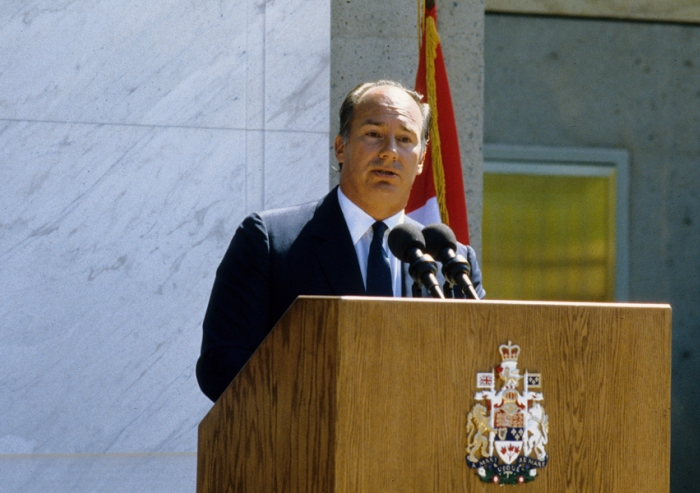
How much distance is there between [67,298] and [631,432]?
286 centimetres

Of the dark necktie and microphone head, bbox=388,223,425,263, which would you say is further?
the dark necktie

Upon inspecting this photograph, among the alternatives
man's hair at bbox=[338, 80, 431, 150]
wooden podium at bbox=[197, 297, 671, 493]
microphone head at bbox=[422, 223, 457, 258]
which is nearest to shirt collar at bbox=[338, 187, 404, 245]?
man's hair at bbox=[338, 80, 431, 150]

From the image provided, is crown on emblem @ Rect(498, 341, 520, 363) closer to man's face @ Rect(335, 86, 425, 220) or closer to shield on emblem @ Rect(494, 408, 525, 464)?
shield on emblem @ Rect(494, 408, 525, 464)

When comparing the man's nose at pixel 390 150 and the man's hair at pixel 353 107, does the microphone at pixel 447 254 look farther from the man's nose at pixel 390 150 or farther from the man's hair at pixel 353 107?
the man's hair at pixel 353 107

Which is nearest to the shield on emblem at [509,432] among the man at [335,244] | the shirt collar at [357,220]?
the man at [335,244]

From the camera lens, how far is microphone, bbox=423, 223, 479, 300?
6.18ft

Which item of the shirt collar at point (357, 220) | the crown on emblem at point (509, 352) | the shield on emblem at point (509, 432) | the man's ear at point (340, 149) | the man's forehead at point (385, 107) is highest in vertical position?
the man's forehead at point (385, 107)

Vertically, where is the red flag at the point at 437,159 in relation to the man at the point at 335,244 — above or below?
above

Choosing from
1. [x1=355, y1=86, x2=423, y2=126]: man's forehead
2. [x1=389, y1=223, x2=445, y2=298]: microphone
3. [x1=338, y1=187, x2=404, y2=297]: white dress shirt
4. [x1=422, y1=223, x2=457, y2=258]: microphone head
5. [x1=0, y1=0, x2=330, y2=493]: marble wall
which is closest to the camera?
[x1=389, y1=223, x2=445, y2=298]: microphone

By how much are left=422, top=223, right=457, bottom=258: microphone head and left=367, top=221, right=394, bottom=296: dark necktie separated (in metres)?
0.32

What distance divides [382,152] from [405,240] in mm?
629

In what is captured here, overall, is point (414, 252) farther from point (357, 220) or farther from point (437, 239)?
point (357, 220)

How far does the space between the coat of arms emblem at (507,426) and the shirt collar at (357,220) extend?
880 millimetres

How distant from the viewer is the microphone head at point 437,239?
6.51 feet
